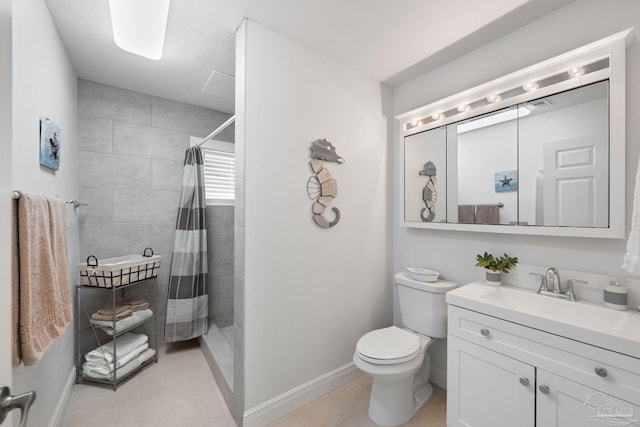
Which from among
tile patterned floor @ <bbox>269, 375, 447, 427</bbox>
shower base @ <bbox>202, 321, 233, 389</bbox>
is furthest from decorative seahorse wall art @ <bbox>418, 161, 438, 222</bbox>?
shower base @ <bbox>202, 321, 233, 389</bbox>

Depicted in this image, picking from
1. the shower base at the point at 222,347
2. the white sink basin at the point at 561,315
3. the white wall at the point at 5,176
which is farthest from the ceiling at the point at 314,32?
the shower base at the point at 222,347

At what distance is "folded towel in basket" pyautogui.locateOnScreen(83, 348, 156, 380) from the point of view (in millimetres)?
2006

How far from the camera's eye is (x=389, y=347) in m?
1.68

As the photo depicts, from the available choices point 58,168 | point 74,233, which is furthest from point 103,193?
point 58,168

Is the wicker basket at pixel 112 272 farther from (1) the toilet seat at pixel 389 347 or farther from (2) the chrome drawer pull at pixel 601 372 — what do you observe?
(2) the chrome drawer pull at pixel 601 372

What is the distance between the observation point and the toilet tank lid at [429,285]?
183 cm

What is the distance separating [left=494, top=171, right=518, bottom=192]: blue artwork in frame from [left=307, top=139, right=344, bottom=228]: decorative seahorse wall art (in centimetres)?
110

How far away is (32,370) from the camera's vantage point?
4.05ft

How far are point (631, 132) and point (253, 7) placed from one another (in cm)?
210

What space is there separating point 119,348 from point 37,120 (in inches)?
69.4

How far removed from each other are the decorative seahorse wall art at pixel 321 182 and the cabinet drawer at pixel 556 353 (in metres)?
1.04

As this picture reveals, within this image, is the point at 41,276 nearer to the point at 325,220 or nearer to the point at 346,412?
the point at 325,220

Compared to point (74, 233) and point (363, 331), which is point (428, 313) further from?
point (74, 233)

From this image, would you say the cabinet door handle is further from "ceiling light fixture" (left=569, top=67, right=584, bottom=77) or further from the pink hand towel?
the pink hand towel
